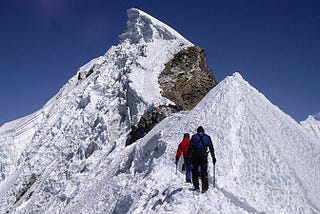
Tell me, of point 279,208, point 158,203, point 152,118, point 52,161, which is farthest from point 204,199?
point 52,161

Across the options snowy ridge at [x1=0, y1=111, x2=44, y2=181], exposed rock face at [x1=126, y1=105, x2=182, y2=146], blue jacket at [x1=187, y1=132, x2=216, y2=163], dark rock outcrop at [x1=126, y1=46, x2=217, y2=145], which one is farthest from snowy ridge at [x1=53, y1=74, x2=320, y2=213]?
snowy ridge at [x1=0, y1=111, x2=44, y2=181]

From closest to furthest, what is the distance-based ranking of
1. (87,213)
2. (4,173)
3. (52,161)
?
(87,213) → (52,161) → (4,173)

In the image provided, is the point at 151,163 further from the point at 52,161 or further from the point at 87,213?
the point at 52,161

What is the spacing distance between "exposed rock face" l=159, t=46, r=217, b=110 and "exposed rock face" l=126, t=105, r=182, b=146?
153 inches

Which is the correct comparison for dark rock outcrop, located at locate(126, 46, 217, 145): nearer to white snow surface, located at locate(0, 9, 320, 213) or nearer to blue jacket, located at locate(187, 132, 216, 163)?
white snow surface, located at locate(0, 9, 320, 213)

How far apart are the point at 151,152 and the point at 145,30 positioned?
2150cm

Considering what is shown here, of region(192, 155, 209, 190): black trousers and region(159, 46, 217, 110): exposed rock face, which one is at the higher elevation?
region(159, 46, 217, 110): exposed rock face

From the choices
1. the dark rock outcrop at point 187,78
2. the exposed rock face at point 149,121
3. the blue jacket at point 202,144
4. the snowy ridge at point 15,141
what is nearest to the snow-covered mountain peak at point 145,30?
the dark rock outcrop at point 187,78

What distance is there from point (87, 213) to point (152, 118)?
26.6 feet

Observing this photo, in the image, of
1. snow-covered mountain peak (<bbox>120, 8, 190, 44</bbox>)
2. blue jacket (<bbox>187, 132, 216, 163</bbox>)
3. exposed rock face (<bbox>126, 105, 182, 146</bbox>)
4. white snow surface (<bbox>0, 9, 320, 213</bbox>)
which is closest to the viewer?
blue jacket (<bbox>187, 132, 216, 163</bbox>)

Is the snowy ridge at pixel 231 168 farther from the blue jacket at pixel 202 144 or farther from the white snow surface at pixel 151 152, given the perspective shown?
the blue jacket at pixel 202 144

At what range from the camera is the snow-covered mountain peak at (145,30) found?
1432 inches

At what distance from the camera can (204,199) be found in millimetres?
10984

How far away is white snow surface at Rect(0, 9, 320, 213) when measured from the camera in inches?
501
